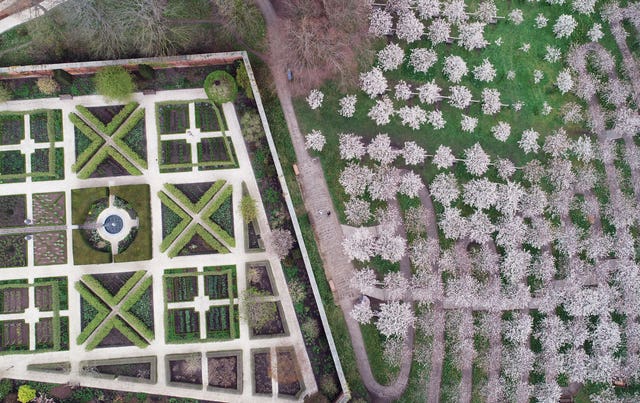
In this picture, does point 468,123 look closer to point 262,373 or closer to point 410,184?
point 410,184

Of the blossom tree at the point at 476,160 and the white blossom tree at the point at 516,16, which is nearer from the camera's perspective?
the blossom tree at the point at 476,160

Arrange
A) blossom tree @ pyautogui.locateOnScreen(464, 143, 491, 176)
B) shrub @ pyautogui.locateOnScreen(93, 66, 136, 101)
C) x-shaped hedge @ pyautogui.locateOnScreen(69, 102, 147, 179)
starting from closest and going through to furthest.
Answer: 1. shrub @ pyautogui.locateOnScreen(93, 66, 136, 101)
2. blossom tree @ pyautogui.locateOnScreen(464, 143, 491, 176)
3. x-shaped hedge @ pyautogui.locateOnScreen(69, 102, 147, 179)

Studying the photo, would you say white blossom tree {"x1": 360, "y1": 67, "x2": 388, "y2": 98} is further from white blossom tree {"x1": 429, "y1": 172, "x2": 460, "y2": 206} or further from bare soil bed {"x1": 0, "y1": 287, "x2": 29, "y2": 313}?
bare soil bed {"x1": 0, "y1": 287, "x2": 29, "y2": 313}

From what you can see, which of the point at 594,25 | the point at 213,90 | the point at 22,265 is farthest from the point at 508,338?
the point at 22,265

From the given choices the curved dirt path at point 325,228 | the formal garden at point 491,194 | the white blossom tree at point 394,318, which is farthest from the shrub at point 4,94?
the white blossom tree at point 394,318

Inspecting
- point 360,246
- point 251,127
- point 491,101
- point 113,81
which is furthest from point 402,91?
point 113,81

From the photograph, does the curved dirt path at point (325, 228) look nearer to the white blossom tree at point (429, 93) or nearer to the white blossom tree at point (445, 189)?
the white blossom tree at point (445, 189)

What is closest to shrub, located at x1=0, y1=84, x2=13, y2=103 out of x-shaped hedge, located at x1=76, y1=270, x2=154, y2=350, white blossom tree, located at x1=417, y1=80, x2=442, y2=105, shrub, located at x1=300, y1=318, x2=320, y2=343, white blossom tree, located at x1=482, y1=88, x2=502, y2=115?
x-shaped hedge, located at x1=76, y1=270, x2=154, y2=350
